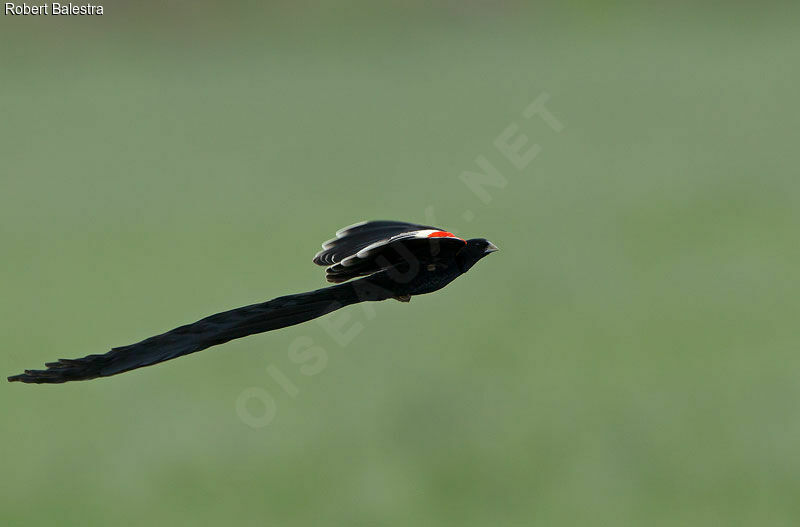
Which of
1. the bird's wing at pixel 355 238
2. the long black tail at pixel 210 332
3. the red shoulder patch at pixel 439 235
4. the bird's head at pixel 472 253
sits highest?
the bird's wing at pixel 355 238

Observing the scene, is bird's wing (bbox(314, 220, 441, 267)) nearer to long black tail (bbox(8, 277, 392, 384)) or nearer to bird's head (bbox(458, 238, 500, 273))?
bird's head (bbox(458, 238, 500, 273))

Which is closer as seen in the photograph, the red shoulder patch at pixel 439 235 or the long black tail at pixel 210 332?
the long black tail at pixel 210 332

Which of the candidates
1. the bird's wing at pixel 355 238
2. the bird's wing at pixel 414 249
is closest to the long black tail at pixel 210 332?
the bird's wing at pixel 414 249

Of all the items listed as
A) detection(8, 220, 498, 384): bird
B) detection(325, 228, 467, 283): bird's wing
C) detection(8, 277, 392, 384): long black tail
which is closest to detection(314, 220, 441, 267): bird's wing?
detection(8, 220, 498, 384): bird

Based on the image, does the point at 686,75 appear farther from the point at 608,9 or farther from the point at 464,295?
the point at 464,295

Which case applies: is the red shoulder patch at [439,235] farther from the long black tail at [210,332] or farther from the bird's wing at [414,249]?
the long black tail at [210,332]

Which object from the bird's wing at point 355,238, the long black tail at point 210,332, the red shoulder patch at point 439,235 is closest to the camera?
the long black tail at point 210,332
